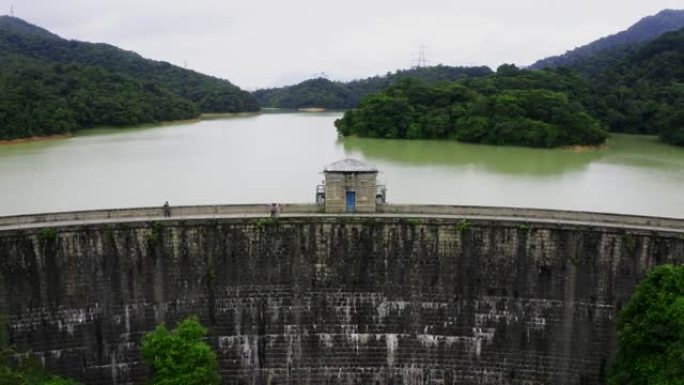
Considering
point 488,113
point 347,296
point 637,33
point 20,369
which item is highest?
point 637,33

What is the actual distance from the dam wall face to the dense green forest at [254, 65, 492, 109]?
72.5 metres

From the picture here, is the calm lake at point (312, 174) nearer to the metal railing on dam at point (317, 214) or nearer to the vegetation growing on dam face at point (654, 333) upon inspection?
the metal railing on dam at point (317, 214)

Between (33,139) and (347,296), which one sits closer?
(347,296)

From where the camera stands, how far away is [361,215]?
11969 mm

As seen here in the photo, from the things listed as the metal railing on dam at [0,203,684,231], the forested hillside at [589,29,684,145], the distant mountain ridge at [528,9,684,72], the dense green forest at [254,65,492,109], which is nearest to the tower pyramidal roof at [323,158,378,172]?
the metal railing on dam at [0,203,684,231]

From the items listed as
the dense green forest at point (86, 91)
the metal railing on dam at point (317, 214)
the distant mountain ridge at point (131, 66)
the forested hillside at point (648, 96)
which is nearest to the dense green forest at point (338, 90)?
the dense green forest at point (86, 91)

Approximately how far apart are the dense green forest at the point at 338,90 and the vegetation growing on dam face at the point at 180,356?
7564 cm

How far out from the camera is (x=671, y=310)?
8031 mm

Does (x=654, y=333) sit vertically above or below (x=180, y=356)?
above

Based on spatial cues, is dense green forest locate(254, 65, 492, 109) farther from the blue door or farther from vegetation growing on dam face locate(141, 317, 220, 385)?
vegetation growing on dam face locate(141, 317, 220, 385)

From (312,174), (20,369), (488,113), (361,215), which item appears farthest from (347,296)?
(488,113)

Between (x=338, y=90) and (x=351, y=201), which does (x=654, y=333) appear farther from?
(x=338, y=90)

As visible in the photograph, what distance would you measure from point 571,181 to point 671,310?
47.9 feet

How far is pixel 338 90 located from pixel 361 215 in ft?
287
